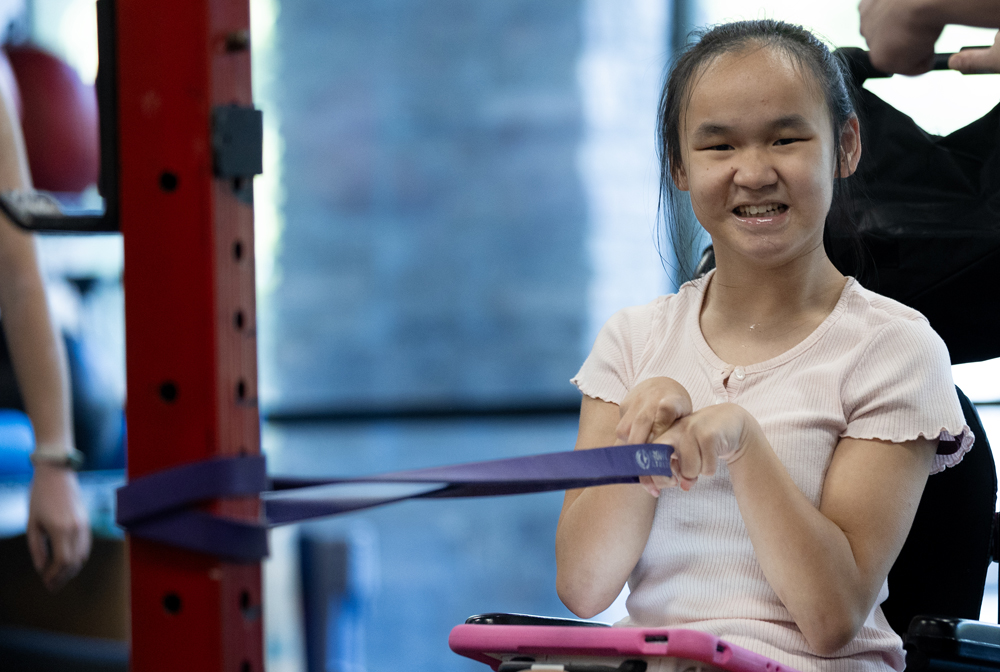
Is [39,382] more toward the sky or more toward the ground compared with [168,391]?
more toward the ground

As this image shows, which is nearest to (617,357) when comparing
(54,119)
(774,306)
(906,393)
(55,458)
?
(774,306)

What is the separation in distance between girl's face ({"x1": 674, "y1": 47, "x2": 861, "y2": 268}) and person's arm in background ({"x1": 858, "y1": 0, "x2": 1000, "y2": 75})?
0.08 m

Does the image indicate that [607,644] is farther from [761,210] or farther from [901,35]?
[901,35]

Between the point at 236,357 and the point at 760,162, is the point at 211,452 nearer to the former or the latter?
the point at 236,357

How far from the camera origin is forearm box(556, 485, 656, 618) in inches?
37.6

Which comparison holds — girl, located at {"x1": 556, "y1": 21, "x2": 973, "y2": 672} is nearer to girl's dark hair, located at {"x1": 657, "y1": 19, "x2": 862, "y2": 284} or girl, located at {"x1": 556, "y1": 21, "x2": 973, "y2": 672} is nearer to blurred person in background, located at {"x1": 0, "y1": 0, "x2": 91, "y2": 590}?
girl's dark hair, located at {"x1": 657, "y1": 19, "x2": 862, "y2": 284}

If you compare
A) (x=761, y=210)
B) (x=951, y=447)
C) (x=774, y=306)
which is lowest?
(x=951, y=447)

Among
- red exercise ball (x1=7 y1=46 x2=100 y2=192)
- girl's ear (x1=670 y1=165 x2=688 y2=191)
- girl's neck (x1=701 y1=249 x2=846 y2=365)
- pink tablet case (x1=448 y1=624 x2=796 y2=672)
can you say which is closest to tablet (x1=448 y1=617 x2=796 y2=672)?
pink tablet case (x1=448 y1=624 x2=796 y2=672)

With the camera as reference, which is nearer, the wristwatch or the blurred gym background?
the wristwatch

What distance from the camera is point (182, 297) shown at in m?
0.58

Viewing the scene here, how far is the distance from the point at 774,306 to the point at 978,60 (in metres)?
0.30

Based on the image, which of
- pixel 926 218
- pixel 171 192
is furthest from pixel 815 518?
pixel 171 192

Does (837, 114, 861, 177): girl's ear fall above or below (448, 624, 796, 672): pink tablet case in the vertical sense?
above

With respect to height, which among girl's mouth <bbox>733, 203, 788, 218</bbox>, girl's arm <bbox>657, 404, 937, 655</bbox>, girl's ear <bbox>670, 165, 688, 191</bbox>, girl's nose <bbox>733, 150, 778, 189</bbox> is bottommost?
girl's arm <bbox>657, 404, 937, 655</bbox>
